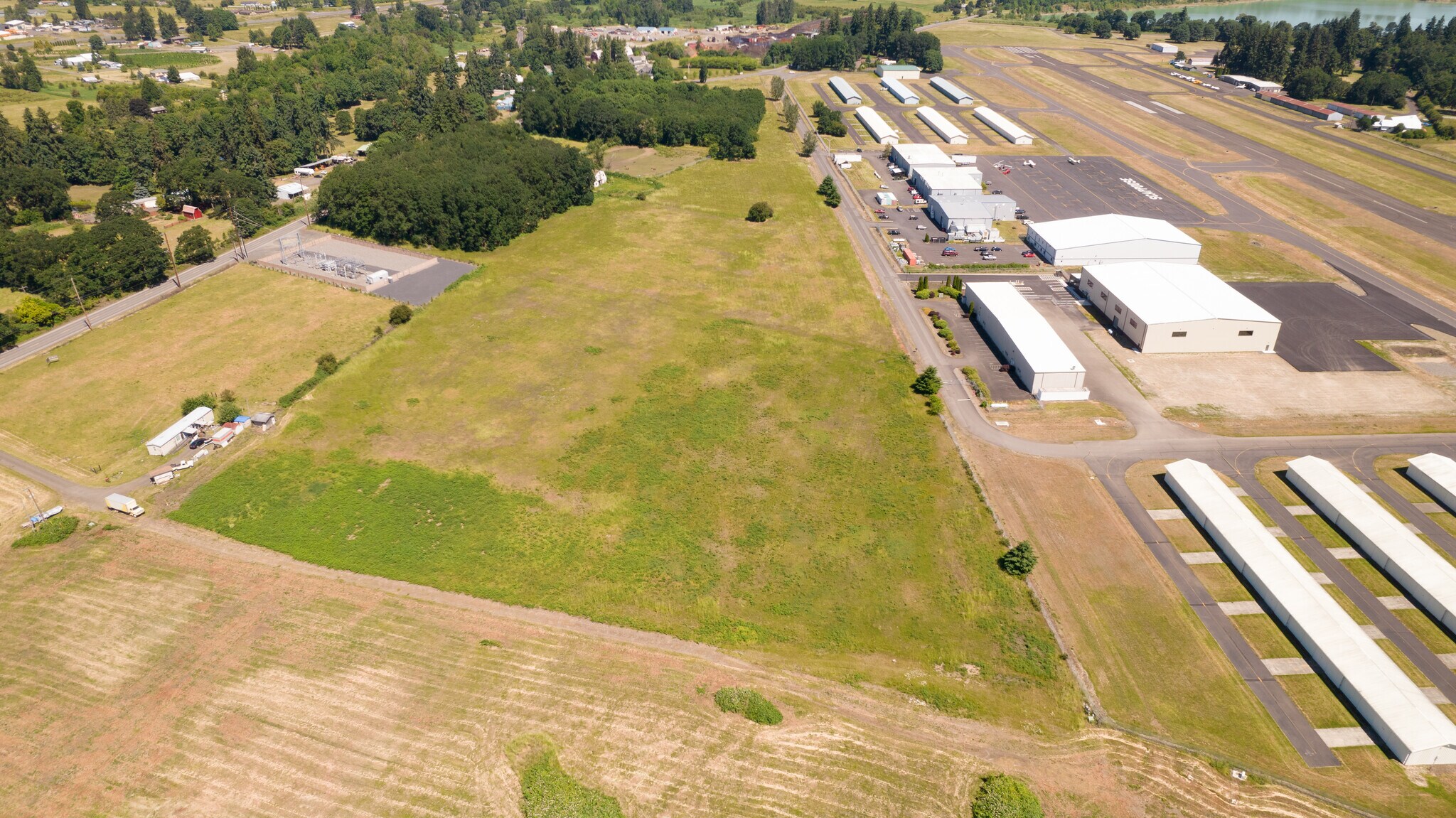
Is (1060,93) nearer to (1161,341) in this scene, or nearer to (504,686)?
(1161,341)

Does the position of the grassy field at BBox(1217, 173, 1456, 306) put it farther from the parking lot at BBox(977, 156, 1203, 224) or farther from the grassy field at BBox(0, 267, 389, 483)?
the grassy field at BBox(0, 267, 389, 483)

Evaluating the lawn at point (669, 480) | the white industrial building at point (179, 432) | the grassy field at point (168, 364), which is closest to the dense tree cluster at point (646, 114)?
the lawn at point (669, 480)

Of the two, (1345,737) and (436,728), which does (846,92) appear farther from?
(436,728)

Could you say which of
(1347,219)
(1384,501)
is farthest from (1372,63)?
(1384,501)

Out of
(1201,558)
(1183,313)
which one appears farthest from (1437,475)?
(1183,313)

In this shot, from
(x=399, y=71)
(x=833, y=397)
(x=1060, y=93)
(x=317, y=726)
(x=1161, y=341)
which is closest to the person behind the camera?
(x=317, y=726)

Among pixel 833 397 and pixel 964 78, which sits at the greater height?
pixel 964 78

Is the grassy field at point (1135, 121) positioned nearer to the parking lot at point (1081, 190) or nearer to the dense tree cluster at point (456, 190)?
the parking lot at point (1081, 190)
